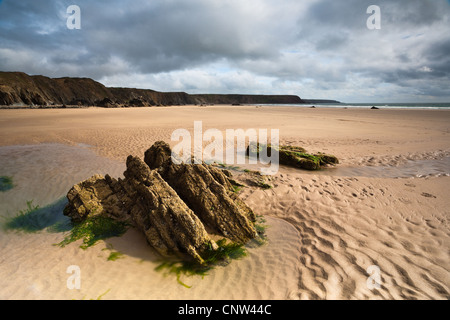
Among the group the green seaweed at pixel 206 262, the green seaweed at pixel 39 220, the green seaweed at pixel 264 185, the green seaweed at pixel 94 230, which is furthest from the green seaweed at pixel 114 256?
the green seaweed at pixel 264 185

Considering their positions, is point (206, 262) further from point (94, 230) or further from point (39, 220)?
point (39, 220)

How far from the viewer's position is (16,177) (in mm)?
8648

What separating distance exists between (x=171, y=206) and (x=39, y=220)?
423cm

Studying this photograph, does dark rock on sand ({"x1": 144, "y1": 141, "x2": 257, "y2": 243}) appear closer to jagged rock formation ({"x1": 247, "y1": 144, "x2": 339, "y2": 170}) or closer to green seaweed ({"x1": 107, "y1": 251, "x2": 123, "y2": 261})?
green seaweed ({"x1": 107, "y1": 251, "x2": 123, "y2": 261})

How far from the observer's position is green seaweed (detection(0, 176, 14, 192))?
780 centimetres

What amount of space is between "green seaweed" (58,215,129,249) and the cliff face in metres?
65.9

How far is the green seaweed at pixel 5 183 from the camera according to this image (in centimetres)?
780

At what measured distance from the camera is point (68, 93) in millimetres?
95750

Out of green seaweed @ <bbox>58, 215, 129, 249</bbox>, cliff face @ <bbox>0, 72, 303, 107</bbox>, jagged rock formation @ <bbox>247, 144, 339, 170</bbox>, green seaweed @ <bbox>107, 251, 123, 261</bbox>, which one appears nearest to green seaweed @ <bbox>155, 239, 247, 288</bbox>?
green seaweed @ <bbox>107, 251, 123, 261</bbox>

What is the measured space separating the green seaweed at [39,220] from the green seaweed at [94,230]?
48 centimetres

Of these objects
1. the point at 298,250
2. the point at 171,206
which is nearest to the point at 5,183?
the point at 171,206
